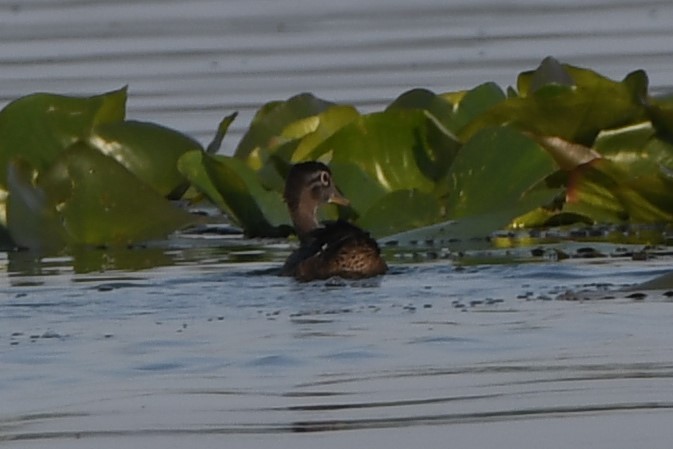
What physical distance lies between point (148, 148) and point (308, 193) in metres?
1.62

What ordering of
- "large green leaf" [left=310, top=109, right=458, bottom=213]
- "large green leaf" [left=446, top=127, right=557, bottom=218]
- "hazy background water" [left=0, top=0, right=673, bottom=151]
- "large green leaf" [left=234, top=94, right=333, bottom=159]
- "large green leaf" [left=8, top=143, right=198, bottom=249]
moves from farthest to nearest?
"hazy background water" [left=0, top=0, right=673, bottom=151] < "large green leaf" [left=234, top=94, right=333, bottom=159] < "large green leaf" [left=310, top=109, right=458, bottom=213] < "large green leaf" [left=8, top=143, right=198, bottom=249] < "large green leaf" [left=446, top=127, right=557, bottom=218]

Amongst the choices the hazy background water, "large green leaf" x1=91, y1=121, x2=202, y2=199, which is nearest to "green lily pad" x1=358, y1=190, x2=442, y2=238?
"large green leaf" x1=91, y1=121, x2=202, y2=199

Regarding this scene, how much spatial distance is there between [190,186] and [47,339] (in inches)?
193

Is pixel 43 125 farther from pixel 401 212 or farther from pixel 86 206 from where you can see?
pixel 401 212

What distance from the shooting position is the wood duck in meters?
12.0

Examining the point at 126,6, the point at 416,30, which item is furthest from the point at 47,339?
the point at 126,6

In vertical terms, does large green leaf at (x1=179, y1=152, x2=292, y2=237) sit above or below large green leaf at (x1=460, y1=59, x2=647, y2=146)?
below

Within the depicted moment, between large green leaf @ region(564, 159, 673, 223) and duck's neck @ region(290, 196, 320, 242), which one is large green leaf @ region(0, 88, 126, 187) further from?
large green leaf @ region(564, 159, 673, 223)

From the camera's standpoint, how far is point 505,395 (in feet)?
28.2

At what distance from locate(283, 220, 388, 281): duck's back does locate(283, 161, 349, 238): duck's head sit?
21.1 inches

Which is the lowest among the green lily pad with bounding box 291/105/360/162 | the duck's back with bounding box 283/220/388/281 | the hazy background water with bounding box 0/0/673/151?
the duck's back with bounding box 283/220/388/281

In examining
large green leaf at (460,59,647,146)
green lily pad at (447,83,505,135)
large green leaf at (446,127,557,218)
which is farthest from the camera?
green lily pad at (447,83,505,135)

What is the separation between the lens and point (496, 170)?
13070 millimetres

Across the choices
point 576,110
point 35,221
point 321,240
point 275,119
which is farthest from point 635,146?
point 35,221
